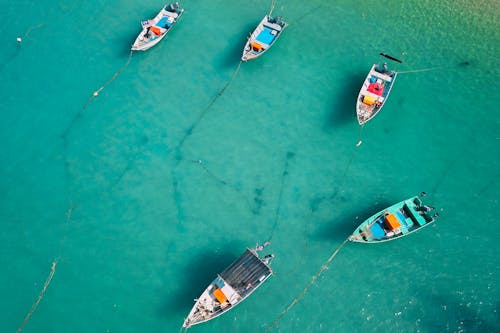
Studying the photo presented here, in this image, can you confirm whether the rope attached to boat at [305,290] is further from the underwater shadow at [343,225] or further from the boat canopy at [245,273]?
the boat canopy at [245,273]

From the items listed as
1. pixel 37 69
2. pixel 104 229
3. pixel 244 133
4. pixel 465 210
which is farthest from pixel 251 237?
pixel 37 69

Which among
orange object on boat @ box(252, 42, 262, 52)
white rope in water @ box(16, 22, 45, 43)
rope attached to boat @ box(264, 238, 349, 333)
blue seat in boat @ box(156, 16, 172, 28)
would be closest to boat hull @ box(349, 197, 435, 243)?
rope attached to boat @ box(264, 238, 349, 333)

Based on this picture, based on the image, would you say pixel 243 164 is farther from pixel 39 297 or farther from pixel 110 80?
pixel 39 297

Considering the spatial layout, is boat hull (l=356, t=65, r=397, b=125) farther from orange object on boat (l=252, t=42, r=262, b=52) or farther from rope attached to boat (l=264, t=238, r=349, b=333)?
rope attached to boat (l=264, t=238, r=349, b=333)

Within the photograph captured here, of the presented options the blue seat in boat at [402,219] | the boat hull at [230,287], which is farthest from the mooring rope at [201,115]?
the blue seat in boat at [402,219]

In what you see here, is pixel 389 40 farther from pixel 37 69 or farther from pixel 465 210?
pixel 37 69

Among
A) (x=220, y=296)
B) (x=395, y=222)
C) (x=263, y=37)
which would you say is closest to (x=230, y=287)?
(x=220, y=296)
